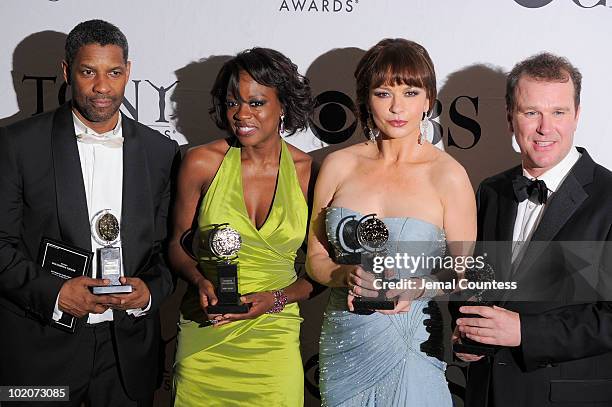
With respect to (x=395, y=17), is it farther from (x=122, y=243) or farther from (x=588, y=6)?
(x=122, y=243)

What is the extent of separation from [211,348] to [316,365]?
3.10 feet

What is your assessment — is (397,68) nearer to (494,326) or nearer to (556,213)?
(556,213)

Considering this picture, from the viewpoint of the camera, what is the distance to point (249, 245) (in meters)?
3.15

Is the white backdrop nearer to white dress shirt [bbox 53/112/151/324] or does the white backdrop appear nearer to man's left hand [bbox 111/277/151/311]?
white dress shirt [bbox 53/112/151/324]

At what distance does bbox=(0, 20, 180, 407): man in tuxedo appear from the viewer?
2.94m

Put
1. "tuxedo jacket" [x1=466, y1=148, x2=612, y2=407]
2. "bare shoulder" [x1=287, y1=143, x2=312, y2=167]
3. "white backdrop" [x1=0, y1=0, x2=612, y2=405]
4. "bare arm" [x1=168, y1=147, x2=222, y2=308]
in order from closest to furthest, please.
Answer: "tuxedo jacket" [x1=466, y1=148, x2=612, y2=407]
"bare arm" [x1=168, y1=147, x2=222, y2=308]
"bare shoulder" [x1=287, y1=143, x2=312, y2=167]
"white backdrop" [x1=0, y1=0, x2=612, y2=405]

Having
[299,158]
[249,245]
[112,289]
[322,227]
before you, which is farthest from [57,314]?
[299,158]

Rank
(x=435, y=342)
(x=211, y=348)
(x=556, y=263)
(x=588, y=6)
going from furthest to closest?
(x=588, y=6), (x=211, y=348), (x=435, y=342), (x=556, y=263)

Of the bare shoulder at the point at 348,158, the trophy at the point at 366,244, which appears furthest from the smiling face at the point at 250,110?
the trophy at the point at 366,244

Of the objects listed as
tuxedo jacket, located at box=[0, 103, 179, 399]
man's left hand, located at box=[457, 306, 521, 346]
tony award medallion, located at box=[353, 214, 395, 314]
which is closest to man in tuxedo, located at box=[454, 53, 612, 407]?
man's left hand, located at box=[457, 306, 521, 346]

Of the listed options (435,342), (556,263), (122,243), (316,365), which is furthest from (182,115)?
(556,263)

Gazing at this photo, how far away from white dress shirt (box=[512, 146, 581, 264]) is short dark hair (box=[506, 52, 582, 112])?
0.69 feet

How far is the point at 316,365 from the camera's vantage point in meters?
3.96

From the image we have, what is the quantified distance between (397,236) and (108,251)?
0.99 metres
